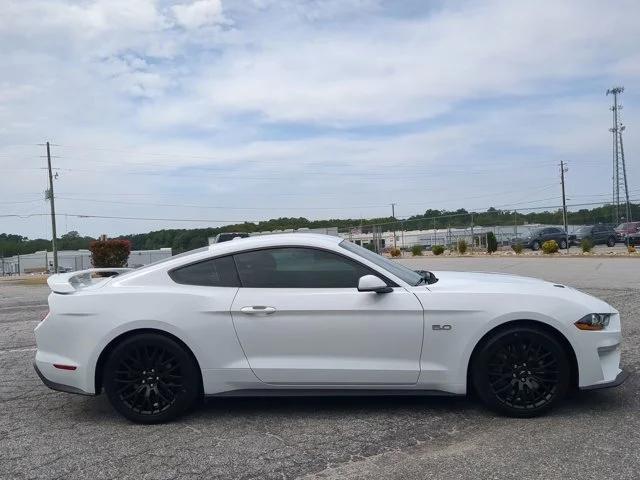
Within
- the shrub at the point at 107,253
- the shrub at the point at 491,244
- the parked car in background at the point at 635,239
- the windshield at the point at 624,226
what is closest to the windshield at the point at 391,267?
the shrub at the point at 107,253

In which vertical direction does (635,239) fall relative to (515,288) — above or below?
below

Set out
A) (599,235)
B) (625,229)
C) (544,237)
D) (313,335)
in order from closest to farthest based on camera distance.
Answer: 1. (313,335)
2. (625,229)
3. (544,237)
4. (599,235)

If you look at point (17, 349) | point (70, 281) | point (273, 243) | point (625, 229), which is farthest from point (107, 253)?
point (625, 229)

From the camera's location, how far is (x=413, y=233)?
4159 cm

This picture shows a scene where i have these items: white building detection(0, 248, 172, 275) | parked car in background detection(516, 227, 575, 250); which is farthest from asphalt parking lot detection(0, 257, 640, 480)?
white building detection(0, 248, 172, 275)

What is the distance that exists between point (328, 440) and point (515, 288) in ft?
5.87

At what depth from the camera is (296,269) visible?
4.79 m

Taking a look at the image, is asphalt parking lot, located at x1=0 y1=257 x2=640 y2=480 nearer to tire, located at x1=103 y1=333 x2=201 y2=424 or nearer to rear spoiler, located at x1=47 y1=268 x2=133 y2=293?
tire, located at x1=103 y1=333 x2=201 y2=424

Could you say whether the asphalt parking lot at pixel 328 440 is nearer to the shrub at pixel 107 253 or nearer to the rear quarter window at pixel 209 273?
the rear quarter window at pixel 209 273

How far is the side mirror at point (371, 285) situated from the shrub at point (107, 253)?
2545cm

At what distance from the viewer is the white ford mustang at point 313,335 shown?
444 cm

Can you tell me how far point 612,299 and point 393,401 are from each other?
7274mm

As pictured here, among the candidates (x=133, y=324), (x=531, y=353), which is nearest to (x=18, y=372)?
(x=133, y=324)

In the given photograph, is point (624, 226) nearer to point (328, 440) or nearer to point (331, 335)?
point (331, 335)
